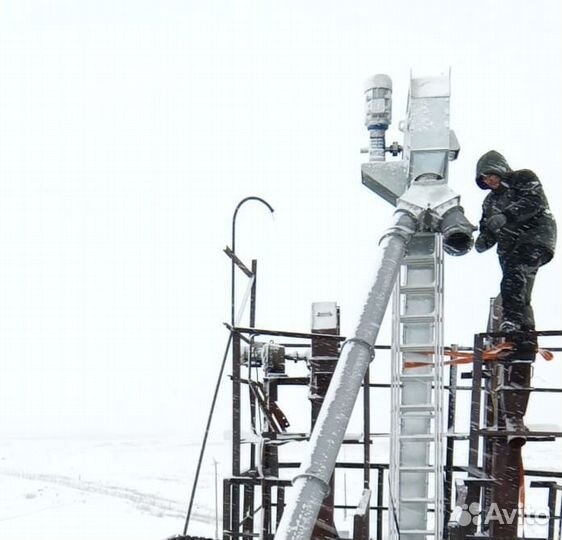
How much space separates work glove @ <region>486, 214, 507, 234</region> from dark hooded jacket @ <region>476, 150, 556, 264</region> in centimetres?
12

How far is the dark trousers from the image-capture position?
709 centimetres

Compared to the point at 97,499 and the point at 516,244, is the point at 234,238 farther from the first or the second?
the point at 97,499

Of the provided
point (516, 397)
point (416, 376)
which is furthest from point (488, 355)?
point (416, 376)

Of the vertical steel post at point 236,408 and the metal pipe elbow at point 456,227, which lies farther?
the vertical steel post at point 236,408

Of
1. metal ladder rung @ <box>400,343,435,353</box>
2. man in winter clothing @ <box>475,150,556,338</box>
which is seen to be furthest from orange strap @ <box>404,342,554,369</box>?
man in winter clothing @ <box>475,150,556,338</box>

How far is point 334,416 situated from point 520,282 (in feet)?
11.0

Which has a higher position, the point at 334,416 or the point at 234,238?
the point at 234,238

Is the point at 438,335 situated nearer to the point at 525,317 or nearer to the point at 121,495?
the point at 525,317

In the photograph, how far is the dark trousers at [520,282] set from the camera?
709 centimetres

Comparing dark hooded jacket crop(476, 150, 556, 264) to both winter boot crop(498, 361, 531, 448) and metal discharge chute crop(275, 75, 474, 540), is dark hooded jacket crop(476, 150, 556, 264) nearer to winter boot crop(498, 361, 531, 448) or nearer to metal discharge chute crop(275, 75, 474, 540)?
metal discharge chute crop(275, 75, 474, 540)

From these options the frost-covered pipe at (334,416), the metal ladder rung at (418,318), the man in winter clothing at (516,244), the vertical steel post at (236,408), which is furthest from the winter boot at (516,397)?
the vertical steel post at (236,408)

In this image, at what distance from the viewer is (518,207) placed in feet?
23.0

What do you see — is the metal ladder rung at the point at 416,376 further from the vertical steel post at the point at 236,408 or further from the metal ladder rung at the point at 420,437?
the vertical steel post at the point at 236,408


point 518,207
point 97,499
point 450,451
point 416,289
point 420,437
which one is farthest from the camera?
point 97,499
